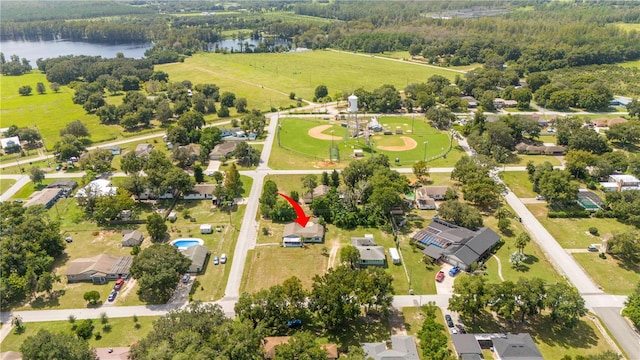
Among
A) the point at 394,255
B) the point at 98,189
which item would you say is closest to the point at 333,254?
the point at 394,255

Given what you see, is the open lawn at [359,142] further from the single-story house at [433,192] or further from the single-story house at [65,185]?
the single-story house at [65,185]

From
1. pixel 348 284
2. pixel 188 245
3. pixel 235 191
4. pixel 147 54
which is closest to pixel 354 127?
pixel 235 191

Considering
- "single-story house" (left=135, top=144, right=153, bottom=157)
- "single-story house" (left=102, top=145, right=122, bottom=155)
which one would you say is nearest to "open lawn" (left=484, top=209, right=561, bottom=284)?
"single-story house" (left=135, top=144, right=153, bottom=157)

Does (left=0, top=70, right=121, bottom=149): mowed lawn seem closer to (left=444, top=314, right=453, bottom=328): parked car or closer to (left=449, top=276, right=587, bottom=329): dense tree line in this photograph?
(left=444, top=314, right=453, bottom=328): parked car

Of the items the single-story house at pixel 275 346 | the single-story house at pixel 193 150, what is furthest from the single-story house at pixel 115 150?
the single-story house at pixel 275 346

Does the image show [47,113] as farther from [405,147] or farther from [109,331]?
[405,147]

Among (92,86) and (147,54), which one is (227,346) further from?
(147,54)

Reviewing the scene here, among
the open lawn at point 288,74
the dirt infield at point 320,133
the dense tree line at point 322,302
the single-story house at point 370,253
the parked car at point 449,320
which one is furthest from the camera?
the open lawn at point 288,74
